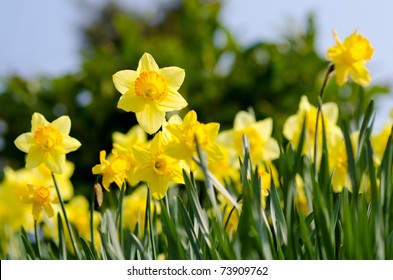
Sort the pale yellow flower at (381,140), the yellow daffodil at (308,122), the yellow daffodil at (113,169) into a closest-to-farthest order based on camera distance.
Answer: the yellow daffodil at (113,169), the yellow daffodil at (308,122), the pale yellow flower at (381,140)

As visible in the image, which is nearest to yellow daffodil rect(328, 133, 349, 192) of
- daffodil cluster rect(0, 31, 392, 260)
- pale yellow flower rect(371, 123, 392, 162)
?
daffodil cluster rect(0, 31, 392, 260)

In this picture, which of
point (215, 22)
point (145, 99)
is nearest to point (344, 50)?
point (145, 99)

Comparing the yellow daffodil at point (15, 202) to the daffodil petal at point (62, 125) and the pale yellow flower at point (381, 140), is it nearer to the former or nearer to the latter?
the daffodil petal at point (62, 125)

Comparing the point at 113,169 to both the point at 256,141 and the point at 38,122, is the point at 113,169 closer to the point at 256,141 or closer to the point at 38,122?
the point at 38,122

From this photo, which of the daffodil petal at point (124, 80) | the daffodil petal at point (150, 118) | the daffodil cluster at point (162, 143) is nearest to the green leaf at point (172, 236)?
the daffodil cluster at point (162, 143)

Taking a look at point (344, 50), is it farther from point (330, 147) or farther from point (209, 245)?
point (209, 245)
